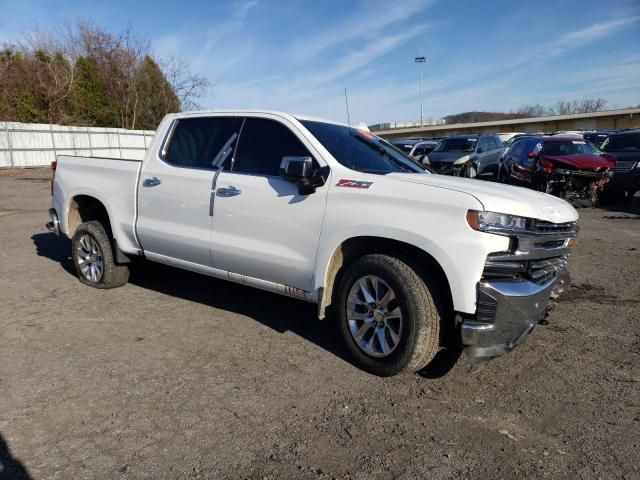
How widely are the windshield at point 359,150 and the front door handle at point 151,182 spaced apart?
1.61 metres

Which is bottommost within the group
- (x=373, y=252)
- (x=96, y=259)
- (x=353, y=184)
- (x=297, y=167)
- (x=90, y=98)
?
(x=96, y=259)

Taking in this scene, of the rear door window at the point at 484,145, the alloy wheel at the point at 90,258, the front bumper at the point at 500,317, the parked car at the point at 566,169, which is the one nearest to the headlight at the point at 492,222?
the front bumper at the point at 500,317

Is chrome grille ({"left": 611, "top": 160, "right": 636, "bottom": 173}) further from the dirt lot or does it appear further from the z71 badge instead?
the z71 badge

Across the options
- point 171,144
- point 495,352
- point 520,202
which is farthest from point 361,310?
point 171,144

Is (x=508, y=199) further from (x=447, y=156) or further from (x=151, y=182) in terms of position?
(x=447, y=156)

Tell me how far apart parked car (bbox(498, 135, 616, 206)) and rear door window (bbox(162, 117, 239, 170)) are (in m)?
9.65

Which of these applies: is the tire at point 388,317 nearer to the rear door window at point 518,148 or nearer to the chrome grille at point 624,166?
the rear door window at point 518,148

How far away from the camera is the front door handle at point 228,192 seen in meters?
4.27

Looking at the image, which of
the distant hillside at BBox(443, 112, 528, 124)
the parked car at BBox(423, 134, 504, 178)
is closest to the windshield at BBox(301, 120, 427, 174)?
the parked car at BBox(423, 134, 504, 178)

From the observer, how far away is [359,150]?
430 centimetres

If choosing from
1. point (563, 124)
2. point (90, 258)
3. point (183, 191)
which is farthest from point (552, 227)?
point (563, 124)

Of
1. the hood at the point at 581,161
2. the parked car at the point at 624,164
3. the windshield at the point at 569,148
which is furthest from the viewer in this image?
the windshield at the point at 569,148

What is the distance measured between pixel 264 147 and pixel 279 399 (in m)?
2.11

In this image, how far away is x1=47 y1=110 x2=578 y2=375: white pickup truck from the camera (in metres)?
3.25
